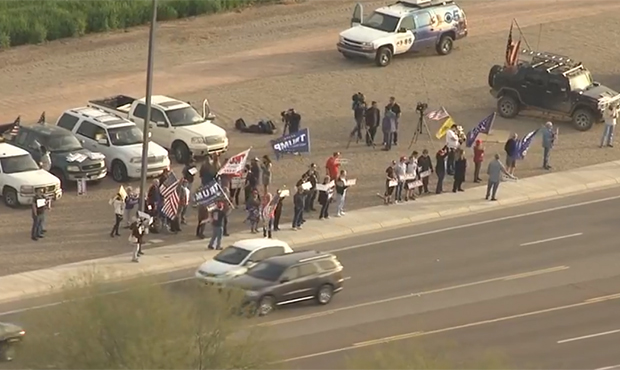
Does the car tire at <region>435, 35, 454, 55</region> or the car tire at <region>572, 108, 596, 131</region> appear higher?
the car tire at <region>435, 35, 454, 55</region>

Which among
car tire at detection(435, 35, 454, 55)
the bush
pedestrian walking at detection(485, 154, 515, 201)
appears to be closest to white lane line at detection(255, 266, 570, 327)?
pedestrian walking at detection(485, 154, 515, 201)

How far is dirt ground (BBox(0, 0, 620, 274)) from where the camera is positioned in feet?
165

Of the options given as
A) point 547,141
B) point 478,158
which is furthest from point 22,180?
point 547,141

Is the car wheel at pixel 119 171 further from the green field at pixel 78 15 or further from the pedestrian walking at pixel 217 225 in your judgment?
the green field at pixel 78 15

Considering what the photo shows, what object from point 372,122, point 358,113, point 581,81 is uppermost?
point 581,81

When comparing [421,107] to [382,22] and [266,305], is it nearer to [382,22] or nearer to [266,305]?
[382,22]

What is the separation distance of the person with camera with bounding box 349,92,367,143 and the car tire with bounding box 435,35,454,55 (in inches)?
367

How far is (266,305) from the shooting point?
37438mm

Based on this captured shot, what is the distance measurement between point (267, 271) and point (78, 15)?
29.4 meters

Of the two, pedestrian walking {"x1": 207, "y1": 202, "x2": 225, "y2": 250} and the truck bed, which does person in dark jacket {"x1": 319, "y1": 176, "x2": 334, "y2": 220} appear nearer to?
pedestrian walking {"x1": 207, "y1": 202, "x2": 225, "y2": 250}

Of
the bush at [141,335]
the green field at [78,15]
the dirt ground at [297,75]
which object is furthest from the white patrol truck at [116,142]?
the bush at [141,335]

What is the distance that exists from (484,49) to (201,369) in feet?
119

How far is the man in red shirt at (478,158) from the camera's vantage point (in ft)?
158

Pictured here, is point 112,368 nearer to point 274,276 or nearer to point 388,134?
point 274,276
